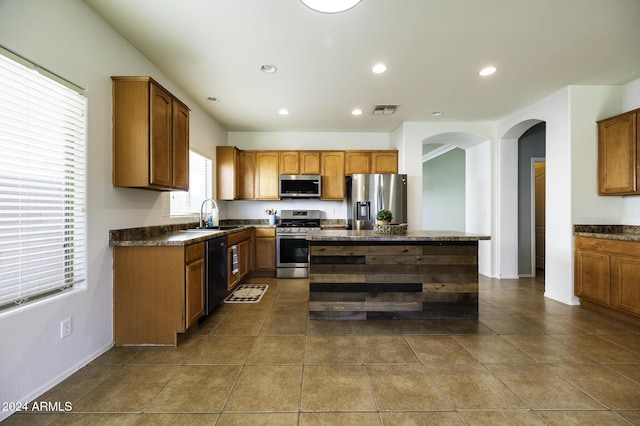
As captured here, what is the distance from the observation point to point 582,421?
1.49 metres

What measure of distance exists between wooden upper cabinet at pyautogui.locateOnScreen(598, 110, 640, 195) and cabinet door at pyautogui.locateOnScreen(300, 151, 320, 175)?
13.0 feet

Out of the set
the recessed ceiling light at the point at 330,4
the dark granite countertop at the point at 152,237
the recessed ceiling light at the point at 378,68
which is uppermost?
the recessed ceiling light at the point at 378,68

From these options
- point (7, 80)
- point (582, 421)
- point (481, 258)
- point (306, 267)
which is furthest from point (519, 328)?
point (7, 80)

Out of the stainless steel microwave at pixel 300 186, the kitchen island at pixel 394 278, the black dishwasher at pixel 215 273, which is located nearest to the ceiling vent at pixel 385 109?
the stainless steel microwave at pixel 300 186

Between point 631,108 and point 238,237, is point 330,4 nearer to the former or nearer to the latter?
point 238,237

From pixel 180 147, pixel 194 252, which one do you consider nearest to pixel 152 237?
pixel 194 252

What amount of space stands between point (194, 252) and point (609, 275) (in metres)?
4.40

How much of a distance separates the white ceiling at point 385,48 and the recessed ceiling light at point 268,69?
2.3 inches

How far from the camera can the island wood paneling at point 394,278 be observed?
2.91 meters

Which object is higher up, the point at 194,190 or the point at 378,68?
the point at 378,68

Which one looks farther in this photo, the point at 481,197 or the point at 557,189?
the point at 481,197

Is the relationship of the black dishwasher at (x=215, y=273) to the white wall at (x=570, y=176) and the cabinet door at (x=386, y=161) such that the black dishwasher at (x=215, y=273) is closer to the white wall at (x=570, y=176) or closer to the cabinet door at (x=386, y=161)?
the cabinet door at (x=386, y=161)

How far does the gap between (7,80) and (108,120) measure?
28.4 inches

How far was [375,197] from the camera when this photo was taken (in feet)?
15.1
